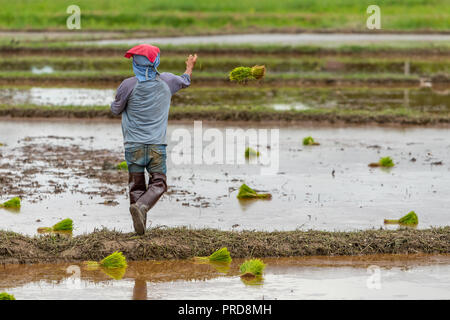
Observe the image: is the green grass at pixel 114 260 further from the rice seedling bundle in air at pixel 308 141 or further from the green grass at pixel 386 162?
the rice seedling bundle in air at pixel 308 141

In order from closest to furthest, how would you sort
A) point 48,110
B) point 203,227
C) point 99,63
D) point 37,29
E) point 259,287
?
1. point 259,287
2. point 203,227
3. point 48,110
4. point 99,63
5. point 37,29

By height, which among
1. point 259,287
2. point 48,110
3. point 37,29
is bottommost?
point 259,287

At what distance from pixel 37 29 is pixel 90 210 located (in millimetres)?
24704

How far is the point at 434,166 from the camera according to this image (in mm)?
10711

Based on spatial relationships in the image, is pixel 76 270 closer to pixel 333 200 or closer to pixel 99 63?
pixel 333 200

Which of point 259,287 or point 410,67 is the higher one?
point 410,67

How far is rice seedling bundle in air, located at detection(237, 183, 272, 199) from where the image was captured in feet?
28.1

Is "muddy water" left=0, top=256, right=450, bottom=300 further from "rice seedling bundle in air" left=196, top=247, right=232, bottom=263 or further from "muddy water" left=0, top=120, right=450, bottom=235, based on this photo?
"muddy water" left=0, top=120, right=450, bottom=235

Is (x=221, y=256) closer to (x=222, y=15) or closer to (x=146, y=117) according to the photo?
(x=146, y=117)

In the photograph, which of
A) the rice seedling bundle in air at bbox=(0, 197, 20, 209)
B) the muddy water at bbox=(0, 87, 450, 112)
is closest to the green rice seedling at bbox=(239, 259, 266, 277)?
the rice seedling bundle in air at bbox=(0, 197, 20, 209)

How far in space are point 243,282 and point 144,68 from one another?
176cm

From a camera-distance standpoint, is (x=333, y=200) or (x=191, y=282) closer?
(x=191, y=282)

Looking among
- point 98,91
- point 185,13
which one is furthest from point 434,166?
point 185,13

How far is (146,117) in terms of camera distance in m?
6.26
